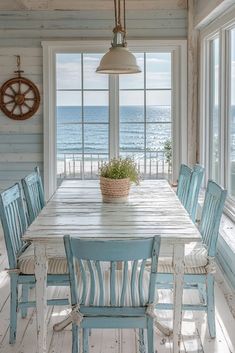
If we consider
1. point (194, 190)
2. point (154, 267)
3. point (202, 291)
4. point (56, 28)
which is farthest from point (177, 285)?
point (56, 28)

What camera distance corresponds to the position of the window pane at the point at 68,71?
217 inches

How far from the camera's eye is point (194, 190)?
3678 mm

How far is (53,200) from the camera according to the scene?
3.53 m

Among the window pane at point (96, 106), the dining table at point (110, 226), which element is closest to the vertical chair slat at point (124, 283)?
the dining table at point (110, 226)

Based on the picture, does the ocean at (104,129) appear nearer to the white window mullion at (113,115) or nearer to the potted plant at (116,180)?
the white window mullion at (113,115)

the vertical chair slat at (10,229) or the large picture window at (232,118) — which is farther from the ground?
the large picture window at (232,118)

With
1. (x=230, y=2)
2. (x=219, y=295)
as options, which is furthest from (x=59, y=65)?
(x=219, y=295)

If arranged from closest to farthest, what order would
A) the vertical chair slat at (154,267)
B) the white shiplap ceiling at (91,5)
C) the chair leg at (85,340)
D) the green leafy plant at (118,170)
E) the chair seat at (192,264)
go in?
1. the vertical chair slat at (154,267)
2. the chair leg at (85,340)
3. the chair seat at (192,264)
4. the green leafy plant at (118,170)
5. the white shiplap ceiling at (91,5)

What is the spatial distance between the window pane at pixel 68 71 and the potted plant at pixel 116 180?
233cm

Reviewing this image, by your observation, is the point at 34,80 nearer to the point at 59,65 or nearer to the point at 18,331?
the point at 59,65

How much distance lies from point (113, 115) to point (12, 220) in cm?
279

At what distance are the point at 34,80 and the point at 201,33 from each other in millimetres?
1916

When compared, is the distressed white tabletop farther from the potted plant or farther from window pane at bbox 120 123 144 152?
window pane at bbox 120 123 144 152

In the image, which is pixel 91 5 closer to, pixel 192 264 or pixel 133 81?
pixel 133 81
